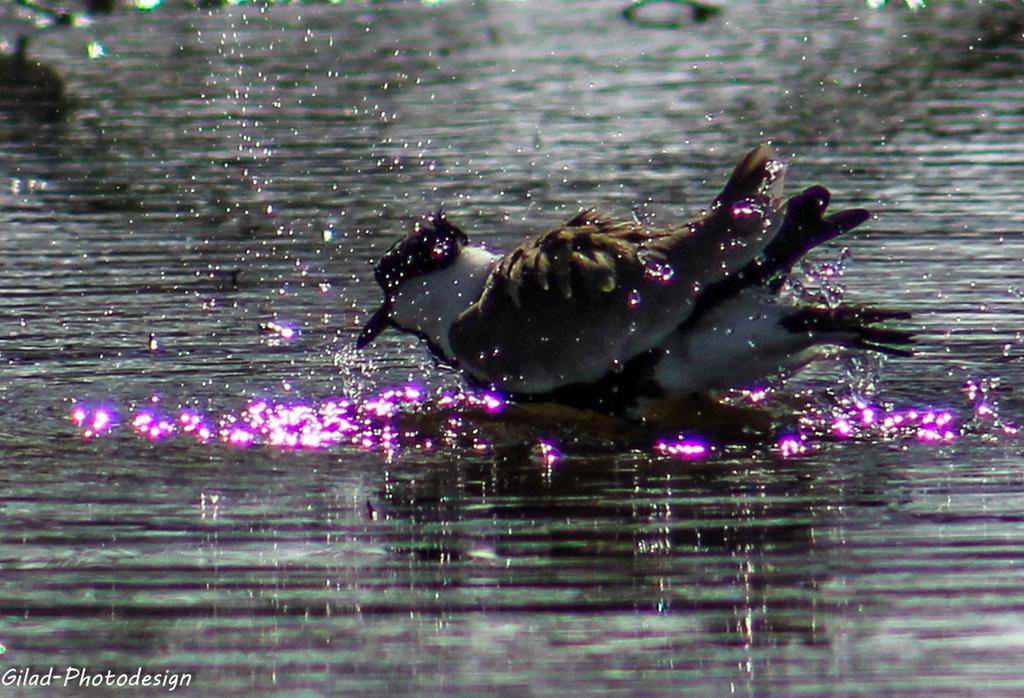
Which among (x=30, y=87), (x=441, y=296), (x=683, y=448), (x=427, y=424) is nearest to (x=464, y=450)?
(x=427, y=424)

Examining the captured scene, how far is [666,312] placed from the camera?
7.47 metres

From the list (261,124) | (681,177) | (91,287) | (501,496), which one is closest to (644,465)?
(501,496)

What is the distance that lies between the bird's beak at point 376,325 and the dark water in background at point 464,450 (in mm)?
106

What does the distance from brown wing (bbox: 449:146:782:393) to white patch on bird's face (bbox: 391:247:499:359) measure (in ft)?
1.25

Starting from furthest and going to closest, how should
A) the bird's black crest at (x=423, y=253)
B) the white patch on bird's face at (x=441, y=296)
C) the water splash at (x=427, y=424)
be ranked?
the bird's black crest at (x=423, y=253)
the white patch on bird's face at (x=441, y=296)
the water splash at (x=427, y=424)

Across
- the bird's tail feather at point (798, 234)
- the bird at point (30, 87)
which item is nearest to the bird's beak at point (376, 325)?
the bird's tail feather at point (798, 234)

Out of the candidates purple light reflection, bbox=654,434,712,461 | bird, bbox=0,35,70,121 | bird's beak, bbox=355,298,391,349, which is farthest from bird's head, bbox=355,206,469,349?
bird, bbox=0,35,70,121

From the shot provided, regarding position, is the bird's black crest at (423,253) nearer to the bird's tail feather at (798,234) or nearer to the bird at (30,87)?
the bird's tail feather at (798,234)

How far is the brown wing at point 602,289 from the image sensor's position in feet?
24.6

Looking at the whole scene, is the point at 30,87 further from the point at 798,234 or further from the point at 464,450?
the point at 798,234

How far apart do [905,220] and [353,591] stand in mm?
5960

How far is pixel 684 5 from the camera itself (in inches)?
824

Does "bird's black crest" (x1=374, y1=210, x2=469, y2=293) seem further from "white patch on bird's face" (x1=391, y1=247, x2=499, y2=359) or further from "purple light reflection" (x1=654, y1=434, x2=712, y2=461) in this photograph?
"purple light reflection" (x1=654, y1=434, x2=712, y2=461)

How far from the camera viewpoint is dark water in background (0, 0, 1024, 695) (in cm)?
523
